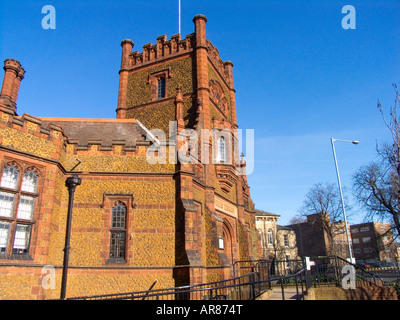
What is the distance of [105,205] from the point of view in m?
12.6

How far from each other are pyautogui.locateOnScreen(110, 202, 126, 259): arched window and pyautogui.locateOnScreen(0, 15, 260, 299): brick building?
39 mm

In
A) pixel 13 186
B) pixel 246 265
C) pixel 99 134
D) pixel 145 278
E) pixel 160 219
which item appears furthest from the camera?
pixel 246 265

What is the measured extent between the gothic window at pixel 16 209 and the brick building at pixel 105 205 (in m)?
0.03

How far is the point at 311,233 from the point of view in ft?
193

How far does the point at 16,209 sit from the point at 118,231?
3.81 meters

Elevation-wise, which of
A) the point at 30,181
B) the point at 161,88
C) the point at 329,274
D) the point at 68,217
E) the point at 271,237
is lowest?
the point at 329,274

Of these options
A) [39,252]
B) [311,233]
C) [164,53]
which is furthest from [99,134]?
[311,233]

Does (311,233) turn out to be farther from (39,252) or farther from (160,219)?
(39,252)

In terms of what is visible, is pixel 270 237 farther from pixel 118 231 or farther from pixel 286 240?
pixel 118 231

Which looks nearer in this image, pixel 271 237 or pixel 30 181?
pixel 30 181

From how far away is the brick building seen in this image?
1032 centimetres

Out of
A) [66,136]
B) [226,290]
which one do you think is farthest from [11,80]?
[226,290]
